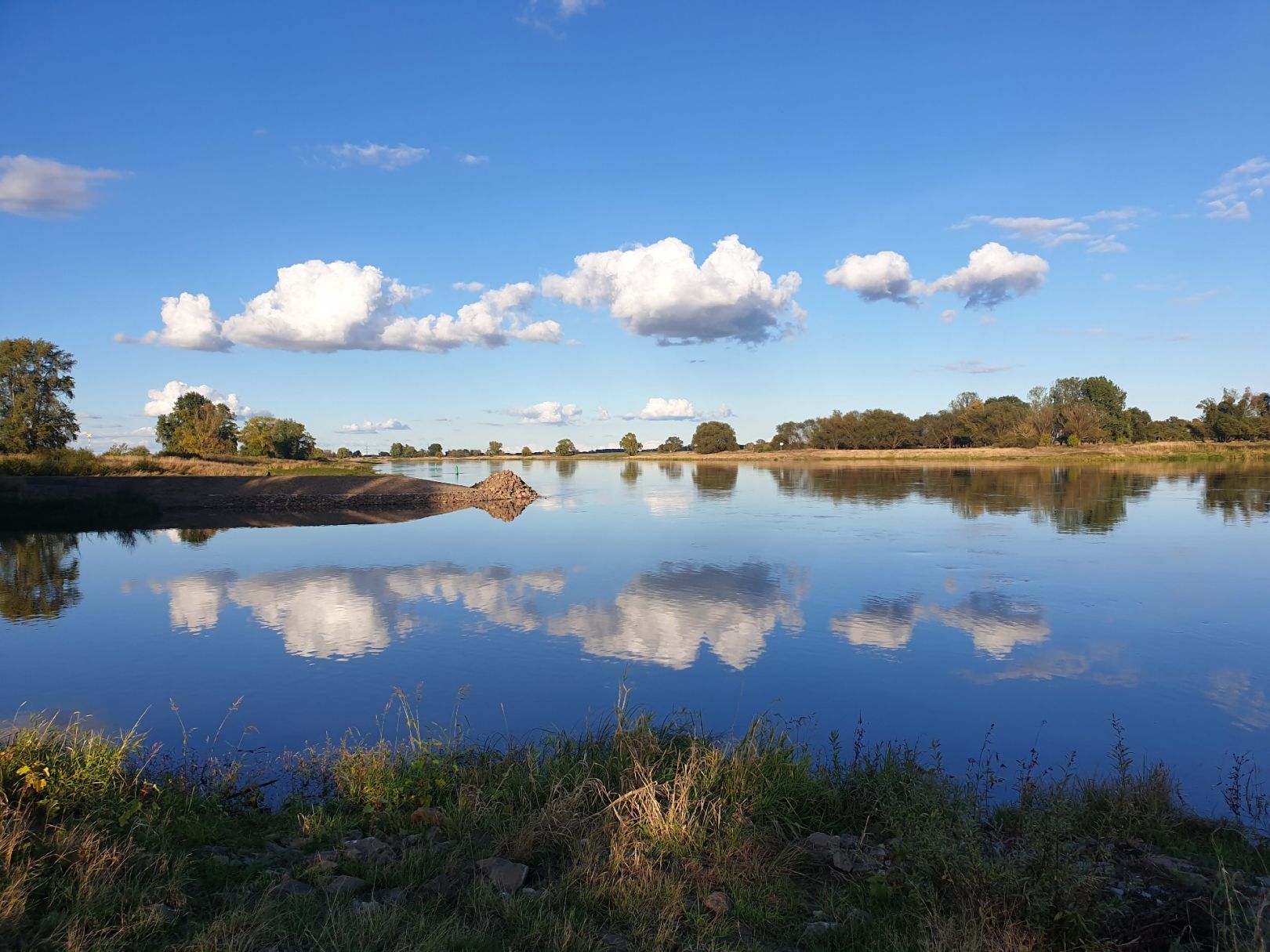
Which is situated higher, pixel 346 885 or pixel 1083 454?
pixel 1083 454

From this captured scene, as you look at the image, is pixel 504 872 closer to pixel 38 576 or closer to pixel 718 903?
pixel 718 903

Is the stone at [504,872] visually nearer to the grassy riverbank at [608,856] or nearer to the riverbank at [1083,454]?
the grassy riverbank at [608,856]

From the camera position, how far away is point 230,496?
4503 centimetres

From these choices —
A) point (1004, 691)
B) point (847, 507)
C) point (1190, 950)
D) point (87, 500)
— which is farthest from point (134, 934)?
point (87, 500)

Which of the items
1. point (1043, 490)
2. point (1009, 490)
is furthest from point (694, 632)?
point (1043, 490)

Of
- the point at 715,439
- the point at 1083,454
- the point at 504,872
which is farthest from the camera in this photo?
the point at 715,439

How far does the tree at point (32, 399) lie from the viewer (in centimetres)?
5225

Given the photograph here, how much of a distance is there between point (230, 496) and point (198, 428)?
41524mm

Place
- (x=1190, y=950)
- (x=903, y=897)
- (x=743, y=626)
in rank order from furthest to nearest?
(x=743, y=626), (x=903, y=897), (x=1190, y=950)

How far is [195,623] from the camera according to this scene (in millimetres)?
14852

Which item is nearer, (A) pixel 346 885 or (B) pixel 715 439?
(A) pixel 346 885

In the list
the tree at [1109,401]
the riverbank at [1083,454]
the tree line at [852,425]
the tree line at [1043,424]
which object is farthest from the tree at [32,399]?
the tree at [1109,401]

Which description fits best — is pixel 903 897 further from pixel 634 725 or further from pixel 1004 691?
pixel 1004 691

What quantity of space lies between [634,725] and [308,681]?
20.1 ft
